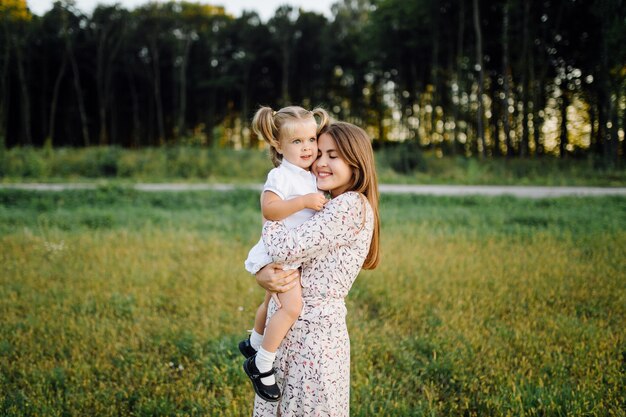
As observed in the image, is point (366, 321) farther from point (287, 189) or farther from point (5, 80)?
point (5, 80)

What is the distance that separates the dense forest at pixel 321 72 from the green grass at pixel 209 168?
4171mm

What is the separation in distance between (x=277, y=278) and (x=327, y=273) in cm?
25

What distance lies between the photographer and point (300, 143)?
7.82 ft

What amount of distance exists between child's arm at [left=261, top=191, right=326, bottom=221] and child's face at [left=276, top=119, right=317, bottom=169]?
23 cm

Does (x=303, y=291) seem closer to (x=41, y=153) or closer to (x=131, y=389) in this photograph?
(x=131, y=389)

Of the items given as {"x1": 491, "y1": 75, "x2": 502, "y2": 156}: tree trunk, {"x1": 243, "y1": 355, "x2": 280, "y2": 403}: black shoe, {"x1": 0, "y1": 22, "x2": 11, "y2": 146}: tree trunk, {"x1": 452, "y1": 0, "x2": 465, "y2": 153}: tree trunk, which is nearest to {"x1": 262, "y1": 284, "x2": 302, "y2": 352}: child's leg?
{"x1": 243, "y1": 355, "x2": 280, "y2": 403}: black shoe

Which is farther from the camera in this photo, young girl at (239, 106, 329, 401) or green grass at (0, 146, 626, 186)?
green grass at (0, 146, 626, 186)

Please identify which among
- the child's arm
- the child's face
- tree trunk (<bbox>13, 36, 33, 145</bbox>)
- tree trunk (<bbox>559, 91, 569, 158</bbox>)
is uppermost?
tree trunk (<bbox>13, 36, 33, 145</bbox>)

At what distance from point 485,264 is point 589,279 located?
1.28 m

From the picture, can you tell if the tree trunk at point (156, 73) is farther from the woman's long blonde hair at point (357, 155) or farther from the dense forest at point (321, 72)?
the woman's long blonde hair at point (357, 155)

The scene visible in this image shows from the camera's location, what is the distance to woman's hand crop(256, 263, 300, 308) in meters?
2.17

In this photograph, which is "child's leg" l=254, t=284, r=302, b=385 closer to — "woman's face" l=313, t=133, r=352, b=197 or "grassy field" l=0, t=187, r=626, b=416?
"woman's face" l=313, t=133, r=352, b=197

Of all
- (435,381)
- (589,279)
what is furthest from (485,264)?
(435,381)

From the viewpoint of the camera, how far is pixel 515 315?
5039 millimetres
